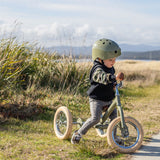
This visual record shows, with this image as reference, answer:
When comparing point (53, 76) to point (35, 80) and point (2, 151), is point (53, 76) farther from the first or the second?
point (2, 151)

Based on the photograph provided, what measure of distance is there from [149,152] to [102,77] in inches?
53.0

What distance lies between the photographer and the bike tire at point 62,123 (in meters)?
4.60

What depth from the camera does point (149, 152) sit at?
423cm

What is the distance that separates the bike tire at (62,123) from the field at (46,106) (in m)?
0.12

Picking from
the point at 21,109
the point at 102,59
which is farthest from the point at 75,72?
the point at 102,59

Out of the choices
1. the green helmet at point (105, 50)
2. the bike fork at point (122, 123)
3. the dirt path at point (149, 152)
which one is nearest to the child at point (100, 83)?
the green helmet at point (105, 50)

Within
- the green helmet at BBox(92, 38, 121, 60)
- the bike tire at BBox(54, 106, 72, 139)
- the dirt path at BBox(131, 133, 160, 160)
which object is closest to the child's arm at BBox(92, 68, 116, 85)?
the green helmet at BBox(92, 38, 121, 60)

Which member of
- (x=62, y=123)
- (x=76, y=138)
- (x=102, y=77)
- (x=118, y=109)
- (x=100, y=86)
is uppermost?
(x=102, y=77)

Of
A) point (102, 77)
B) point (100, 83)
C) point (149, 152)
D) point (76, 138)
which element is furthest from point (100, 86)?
point (149, 152)

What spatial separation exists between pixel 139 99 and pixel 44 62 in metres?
3.40

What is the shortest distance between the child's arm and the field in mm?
970

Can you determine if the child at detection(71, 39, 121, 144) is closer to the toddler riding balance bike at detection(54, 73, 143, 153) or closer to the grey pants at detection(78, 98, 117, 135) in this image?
the grey pants at detection(78, 98, 117, 135)

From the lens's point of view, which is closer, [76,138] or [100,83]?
[100,83]

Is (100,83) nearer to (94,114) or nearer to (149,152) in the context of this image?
(94,114)
